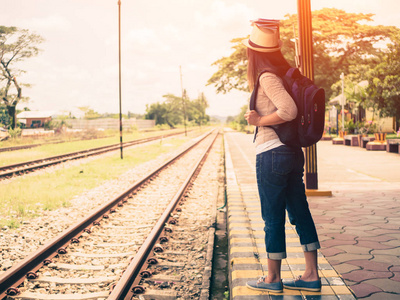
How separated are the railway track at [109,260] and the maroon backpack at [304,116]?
70.0 inches

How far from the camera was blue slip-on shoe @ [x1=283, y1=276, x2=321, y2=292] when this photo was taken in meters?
2.67

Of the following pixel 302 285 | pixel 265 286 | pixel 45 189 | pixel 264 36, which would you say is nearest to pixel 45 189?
pixel 45 189

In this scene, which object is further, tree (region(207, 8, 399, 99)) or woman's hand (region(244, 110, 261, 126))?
tree (region(207, 8, 399, 99))

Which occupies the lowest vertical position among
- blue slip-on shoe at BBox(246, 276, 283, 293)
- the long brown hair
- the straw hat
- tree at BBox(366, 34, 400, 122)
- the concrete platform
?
the concrete platform

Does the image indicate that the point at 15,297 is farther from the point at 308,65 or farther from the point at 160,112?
the point at 160,112

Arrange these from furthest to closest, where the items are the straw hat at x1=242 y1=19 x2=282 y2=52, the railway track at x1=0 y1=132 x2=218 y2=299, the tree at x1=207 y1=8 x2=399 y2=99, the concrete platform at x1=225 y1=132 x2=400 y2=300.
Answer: the tree at x1=207 y1=8 x2=399 y2=99 → the railway track at x1=0 y1=132 x2=218 y2=299 → the concrete platform at x1=225 y1=132 x2=400 y2=300 → the straw hat at x1=242 y1=19 x2=282 y2=52

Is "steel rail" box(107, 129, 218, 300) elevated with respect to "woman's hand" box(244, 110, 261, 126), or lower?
lower

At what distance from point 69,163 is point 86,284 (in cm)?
1107

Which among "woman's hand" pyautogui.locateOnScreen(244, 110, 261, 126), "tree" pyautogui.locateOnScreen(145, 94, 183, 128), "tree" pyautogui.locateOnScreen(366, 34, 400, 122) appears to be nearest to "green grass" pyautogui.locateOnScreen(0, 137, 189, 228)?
"woman's hand" pyautogui.locateOnScreen(244, 110, 261, 126)

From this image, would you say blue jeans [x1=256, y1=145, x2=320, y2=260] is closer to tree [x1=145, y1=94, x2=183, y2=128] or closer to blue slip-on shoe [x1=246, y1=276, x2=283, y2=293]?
blue slip-on shoe [x1=246, y1=276, x2=283, y2=293]

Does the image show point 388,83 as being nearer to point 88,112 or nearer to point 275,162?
point 275,162

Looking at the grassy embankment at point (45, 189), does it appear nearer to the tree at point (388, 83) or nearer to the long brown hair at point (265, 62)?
the long brown hair at point (265, 62)

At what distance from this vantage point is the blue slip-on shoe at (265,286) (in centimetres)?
268

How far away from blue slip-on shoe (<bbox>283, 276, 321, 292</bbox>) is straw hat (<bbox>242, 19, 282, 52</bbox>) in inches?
62.3
